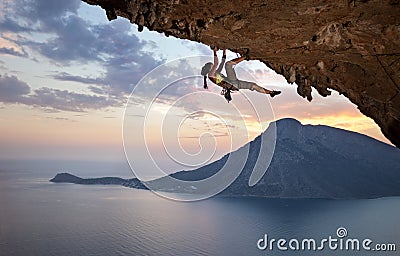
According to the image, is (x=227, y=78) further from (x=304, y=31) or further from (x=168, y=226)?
(x=168, y=226)

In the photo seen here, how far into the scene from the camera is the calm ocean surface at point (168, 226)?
211ft

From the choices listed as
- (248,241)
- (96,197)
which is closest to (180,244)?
(248,241)

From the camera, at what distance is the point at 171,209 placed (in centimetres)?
11994

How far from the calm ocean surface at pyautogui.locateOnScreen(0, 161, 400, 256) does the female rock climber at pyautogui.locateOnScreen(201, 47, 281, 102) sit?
57.9 metres

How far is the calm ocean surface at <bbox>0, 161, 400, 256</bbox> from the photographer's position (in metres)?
64.3

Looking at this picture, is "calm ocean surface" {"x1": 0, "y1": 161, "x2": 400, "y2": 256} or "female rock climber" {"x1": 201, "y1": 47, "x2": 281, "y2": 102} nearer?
"female rock climber" {"x1": 201, "y1": 47, "x2": 281, "y2": 102}

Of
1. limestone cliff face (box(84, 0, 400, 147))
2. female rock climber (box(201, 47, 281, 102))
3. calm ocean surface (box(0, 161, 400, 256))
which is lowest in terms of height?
calm ocean surface (box(0, 161, 400, 256))

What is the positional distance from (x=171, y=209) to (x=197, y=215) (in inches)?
631

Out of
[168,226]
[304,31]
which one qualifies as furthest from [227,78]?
[168,226]

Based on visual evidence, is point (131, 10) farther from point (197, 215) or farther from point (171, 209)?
point (171, 209)

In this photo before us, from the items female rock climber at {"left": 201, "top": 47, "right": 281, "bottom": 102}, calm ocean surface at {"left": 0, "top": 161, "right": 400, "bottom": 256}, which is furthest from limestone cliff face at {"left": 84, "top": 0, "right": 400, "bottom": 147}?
calm ocean surface at {"left": 0, "top": 161, "right": 400, "bottom": 256}

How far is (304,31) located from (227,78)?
2.15 meters

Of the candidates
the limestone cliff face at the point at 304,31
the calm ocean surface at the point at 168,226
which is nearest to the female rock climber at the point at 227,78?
the limestone cliff face at the point at 304,31

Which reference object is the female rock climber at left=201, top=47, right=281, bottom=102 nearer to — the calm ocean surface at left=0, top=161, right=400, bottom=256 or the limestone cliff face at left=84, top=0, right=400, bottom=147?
the limestone cliff face at left=84, top=0, right=400, bottom=147
